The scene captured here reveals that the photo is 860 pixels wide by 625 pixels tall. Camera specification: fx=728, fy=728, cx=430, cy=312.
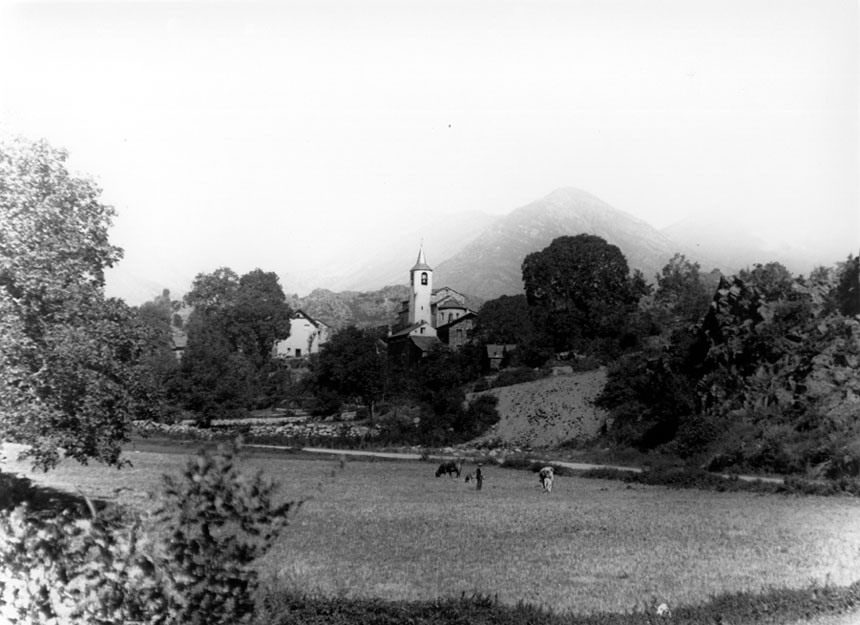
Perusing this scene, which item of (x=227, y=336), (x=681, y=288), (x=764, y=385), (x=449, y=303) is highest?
(x=449, y=303)

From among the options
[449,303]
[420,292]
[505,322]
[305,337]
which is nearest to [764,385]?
[305,337]

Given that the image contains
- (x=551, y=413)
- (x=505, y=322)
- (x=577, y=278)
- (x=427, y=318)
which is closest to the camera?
(x=551, y=413)

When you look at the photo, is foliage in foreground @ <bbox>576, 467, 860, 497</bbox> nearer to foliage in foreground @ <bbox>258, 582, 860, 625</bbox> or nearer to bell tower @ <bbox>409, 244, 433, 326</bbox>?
foliage in foreground @ <bbox>258, 582, 860, 625</bbox>

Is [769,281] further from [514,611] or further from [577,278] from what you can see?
[577,278]


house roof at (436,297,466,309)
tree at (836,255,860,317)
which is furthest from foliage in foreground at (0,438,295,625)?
house roof at (436,297,466,309)

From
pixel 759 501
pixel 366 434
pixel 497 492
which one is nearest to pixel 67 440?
pixel 497 492

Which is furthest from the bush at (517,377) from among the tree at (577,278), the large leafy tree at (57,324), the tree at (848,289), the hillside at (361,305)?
the hillside at (361,305)

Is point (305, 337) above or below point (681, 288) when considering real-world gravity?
below
